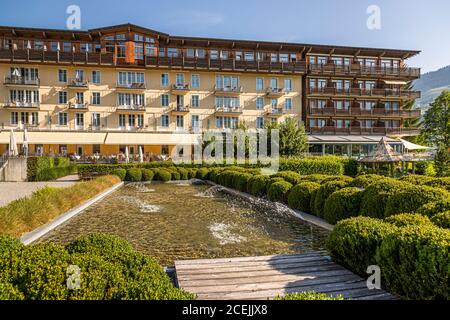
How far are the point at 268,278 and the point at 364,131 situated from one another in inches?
1819

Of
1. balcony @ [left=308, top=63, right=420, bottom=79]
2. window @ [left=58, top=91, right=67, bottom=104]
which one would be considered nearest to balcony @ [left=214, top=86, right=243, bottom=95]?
balcony @ [left=308, top=63, right=420, bottom=79]

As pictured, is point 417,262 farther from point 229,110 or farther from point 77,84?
point 77,84

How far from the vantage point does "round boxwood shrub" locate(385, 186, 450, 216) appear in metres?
7.27

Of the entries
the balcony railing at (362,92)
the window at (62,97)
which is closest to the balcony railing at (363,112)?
the balcony railing at (362,92)

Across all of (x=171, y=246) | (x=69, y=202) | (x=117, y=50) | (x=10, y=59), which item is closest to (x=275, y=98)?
(x=117, y=50)

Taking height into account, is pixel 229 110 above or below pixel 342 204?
above

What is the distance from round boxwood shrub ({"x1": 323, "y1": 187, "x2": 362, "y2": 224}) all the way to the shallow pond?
56cm

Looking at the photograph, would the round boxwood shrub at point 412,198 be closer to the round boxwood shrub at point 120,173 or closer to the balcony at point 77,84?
the round boxwood shrub at point 120,173

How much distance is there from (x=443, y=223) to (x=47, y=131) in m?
41.7

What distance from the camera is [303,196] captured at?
12164 millimetres

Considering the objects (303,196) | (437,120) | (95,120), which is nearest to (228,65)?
(95,120)

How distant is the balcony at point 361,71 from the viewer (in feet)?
156

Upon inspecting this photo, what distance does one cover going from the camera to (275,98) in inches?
1857

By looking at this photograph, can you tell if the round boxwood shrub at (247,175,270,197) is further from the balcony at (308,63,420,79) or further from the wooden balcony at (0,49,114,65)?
the balcony at (308,63,420,79)
